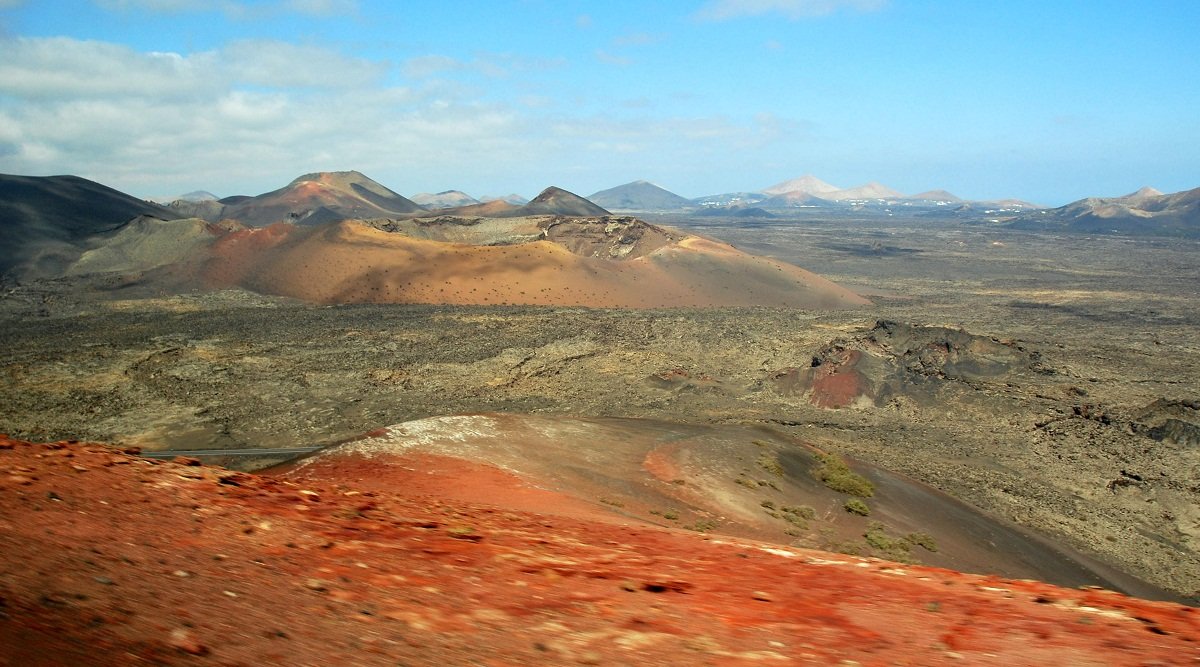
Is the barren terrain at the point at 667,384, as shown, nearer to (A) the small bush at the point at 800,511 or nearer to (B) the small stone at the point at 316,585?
(A) the small bush at the point at 800,511

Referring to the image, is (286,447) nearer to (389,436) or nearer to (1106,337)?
(389,436)

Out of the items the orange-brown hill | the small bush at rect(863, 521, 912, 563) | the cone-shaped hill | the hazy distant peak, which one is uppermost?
the hazy distant peak

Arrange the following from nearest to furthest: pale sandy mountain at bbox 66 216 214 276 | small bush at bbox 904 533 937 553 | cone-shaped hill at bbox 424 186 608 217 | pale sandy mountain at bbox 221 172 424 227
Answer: small bush at bbox 904 533 937 553 → pale sandy mountain at bbox 66 216 214 276 → cone-shaped hill at bbox 424 186 608 217 → pale sandy mountain at bbox 221 172 424 227

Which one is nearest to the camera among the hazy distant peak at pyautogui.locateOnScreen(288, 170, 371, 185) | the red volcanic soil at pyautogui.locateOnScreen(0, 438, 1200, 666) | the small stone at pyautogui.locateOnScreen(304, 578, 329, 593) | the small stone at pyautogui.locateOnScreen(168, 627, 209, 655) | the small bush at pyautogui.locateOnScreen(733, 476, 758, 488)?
the small stone at pyautogui.locateOnScreen(168, 627, 209, 655)

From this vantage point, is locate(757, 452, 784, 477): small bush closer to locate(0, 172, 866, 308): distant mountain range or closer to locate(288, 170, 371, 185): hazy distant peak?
locate(0, 172, 866, 308): distant mountain range

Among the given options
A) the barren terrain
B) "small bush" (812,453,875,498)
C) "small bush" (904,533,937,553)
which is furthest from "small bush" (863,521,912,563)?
the barren terrain

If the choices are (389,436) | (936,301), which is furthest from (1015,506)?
(936,301)
